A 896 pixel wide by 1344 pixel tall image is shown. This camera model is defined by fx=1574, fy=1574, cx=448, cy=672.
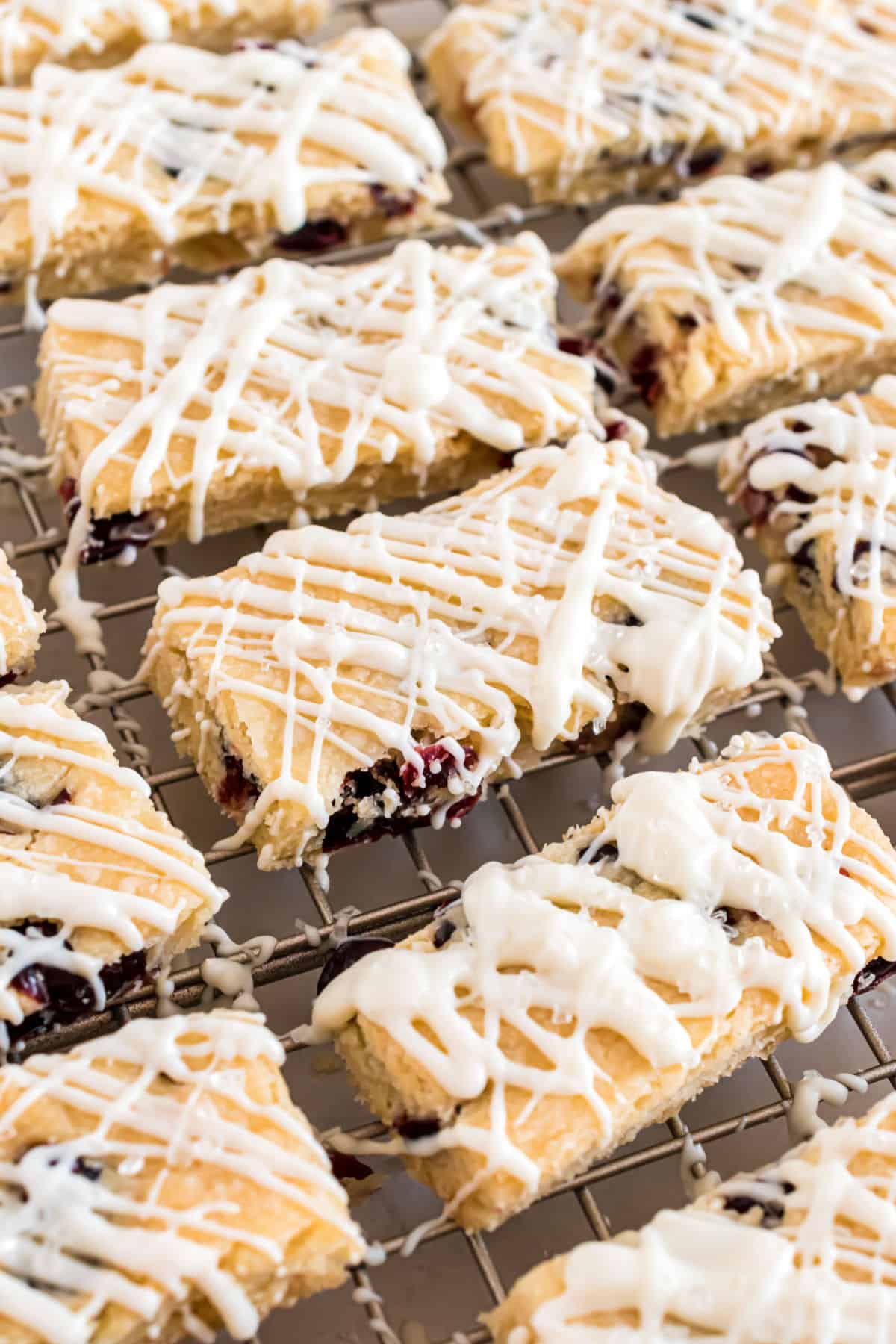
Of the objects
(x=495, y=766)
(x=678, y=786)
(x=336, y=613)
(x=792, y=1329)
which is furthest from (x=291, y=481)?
(x=792, y=1329)

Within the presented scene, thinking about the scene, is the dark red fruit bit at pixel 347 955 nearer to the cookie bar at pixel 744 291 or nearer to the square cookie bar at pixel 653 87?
the cookie bar at pixel 744 291

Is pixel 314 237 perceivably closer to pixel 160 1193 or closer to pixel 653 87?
pixel 653 87

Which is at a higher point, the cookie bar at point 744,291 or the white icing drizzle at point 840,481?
the cookie bar at point 744,291

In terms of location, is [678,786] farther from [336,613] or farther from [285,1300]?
[285,1300]

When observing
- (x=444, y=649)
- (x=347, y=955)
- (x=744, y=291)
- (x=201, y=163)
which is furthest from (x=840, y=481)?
(x=201, y=163)

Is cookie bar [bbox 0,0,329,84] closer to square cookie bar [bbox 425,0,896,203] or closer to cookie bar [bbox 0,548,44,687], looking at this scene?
square cookie bar [bbox 425,0,896,203]

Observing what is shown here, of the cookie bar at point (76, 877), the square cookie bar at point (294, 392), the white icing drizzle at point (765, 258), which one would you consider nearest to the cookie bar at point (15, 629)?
the cookie bar at point (76, 877)
